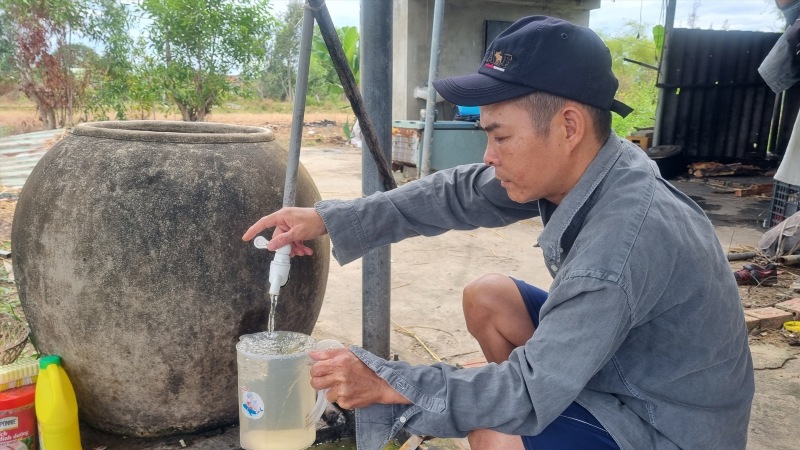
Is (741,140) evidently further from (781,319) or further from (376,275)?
(376,275)

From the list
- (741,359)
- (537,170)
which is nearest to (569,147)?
(537,170)

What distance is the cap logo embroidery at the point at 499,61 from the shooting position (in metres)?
1.58

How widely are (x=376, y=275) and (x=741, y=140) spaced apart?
9.41m

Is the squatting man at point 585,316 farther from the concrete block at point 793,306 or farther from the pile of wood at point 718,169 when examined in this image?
the pile of wood at point 718,169

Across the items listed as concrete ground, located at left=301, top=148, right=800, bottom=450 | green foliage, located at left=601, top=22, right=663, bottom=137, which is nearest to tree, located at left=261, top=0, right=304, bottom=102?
green foliage, located at left=601, top=22, right=663, bottom=137

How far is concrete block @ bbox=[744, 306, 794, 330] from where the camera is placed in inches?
150

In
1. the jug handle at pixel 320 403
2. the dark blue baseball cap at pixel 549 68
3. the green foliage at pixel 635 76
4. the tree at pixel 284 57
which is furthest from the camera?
the tree at pixel 284 57

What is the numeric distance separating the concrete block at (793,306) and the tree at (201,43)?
883cm

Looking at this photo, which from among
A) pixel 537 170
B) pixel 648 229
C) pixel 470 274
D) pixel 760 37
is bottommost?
pixel 470 274

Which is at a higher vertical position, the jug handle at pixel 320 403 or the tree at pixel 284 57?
the tree at pixel 284 57

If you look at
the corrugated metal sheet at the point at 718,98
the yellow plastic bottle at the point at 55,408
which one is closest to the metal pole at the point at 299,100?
the yellow plastic bottle at the point at 55,408

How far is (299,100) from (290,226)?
1.37 feet

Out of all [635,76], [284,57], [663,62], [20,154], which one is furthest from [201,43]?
[635,76]

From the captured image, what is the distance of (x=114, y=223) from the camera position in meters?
2.13
